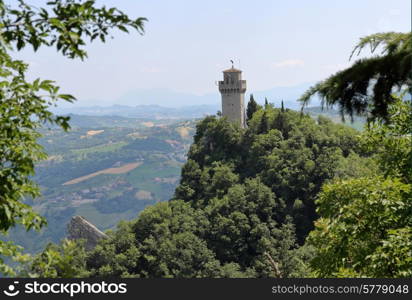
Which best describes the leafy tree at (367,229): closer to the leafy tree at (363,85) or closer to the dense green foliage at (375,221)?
the dense green foliage at (375,221)

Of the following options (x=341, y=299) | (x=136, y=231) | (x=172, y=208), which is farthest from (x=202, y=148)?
(x=341, y=299)

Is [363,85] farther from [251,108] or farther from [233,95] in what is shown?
[251,108]

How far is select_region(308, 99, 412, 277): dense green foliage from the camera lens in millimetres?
13883

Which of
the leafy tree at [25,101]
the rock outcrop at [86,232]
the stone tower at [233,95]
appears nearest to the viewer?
the leafy tree at [25,101]

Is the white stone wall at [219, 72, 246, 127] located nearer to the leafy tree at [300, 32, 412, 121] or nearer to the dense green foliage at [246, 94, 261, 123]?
the dense green foliage at [246, 94, 261, 123]

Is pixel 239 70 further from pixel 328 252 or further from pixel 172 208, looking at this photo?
pixel 328 252

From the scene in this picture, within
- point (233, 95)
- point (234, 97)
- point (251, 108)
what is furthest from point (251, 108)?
point (233, 95)

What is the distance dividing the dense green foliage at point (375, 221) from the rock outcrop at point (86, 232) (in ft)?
219

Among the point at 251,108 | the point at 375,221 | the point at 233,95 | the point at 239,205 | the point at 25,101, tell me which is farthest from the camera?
the point at 251,108

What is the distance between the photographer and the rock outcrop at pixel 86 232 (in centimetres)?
8338

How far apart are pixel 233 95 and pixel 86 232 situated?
2920cm

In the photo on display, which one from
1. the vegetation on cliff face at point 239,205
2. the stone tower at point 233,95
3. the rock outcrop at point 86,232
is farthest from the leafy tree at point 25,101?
the stone tower at point 233,95

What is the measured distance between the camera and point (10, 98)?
9.97 m

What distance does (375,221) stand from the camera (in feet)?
52.1
